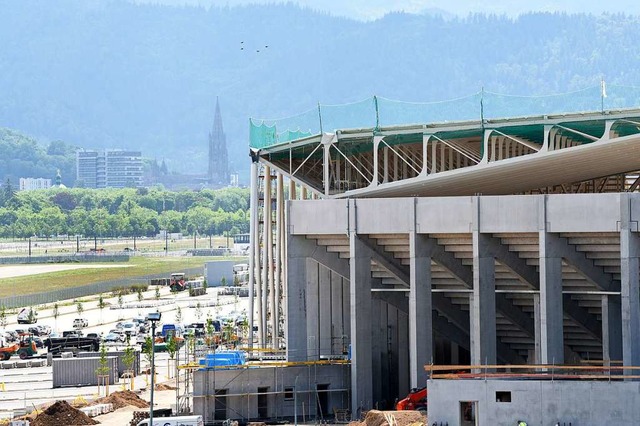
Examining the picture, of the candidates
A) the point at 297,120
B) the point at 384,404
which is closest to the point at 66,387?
the point at 297,120

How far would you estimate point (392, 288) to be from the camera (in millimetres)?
59781

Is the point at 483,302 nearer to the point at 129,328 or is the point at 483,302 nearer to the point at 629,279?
the point at 629,279

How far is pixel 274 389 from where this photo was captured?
180 feet

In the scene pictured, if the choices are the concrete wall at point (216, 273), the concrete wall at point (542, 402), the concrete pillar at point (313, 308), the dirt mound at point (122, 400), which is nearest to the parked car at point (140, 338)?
the dirt mound at point (122, 400)

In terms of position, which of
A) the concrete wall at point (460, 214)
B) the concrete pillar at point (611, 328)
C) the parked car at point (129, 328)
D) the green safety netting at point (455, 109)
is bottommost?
the parked car at point (129, 328)

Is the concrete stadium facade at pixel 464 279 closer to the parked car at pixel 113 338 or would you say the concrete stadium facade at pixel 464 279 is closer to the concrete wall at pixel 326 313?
the concrete wall at pixel 326 313

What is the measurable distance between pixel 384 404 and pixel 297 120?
18.5 metres

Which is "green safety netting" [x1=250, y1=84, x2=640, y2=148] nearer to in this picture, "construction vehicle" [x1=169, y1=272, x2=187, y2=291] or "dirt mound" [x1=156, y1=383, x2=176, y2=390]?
"dirt mound" [x1=156, y1=383, x2=176, y2=390]

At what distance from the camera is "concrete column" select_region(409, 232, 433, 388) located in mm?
52625

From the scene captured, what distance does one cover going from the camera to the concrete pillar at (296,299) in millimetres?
56656

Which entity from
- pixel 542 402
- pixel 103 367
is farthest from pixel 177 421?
pixel 103 367

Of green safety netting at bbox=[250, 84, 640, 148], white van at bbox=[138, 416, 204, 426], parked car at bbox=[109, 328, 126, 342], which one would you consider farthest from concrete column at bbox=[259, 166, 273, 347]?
parked car at bbox=[109, 328, 126, 342]

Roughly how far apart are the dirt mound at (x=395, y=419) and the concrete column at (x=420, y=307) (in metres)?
5.90

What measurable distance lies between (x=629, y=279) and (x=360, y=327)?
10.9m
